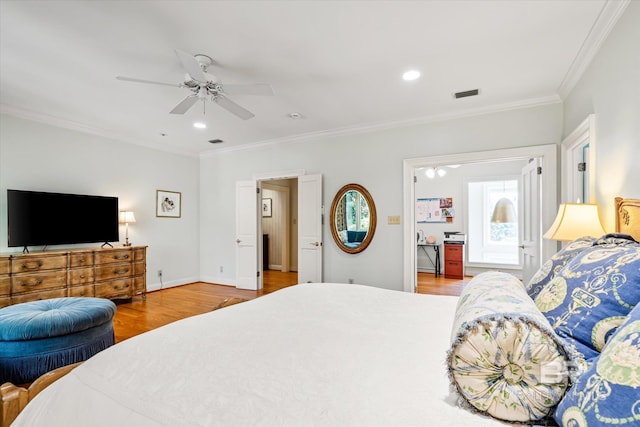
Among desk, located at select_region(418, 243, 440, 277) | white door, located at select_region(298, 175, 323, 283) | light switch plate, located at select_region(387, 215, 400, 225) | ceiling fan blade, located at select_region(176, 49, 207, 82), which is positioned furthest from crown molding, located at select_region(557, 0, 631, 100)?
desk, located at select_region(418, 243, 440, 277)

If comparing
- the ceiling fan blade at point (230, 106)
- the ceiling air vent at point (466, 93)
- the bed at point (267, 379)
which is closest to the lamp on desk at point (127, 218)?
the ceiling fan blade at point (230, 106)

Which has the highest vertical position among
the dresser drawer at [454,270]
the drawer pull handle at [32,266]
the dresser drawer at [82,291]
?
the drawer pull handle at [32,266]

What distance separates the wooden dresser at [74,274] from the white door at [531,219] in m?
5.35

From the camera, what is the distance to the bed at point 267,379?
78 cm

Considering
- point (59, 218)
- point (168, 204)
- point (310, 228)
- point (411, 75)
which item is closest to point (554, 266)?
point (411, 75)

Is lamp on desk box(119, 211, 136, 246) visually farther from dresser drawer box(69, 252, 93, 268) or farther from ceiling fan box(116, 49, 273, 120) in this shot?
ceiling fan box(116, 49, 273, 120)

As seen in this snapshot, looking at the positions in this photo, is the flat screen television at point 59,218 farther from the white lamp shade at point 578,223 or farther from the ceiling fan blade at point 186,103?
the white lamp shade at point 578,223

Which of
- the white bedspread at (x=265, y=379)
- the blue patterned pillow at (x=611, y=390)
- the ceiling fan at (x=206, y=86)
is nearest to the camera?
the blue patterned pillow at (x=611, y=390)

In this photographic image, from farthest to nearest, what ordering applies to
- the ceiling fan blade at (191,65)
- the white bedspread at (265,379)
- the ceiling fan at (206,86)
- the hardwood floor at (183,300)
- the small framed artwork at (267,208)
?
the small framed artwork at (267,208), the hardwood floor at (183,300), the ceiling fan at (206,86), the ceiling fan blade at (191,65), the white bedspread at (265,379)

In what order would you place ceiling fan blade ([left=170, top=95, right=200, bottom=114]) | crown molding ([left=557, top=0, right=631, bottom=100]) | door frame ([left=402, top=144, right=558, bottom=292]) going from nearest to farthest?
crown molding ([left=557, top=0, right=631, bottom=100]) → ceiling fan blade ([left=170, top=95, right=200, bottom=114]) → door frame ([left=402, top=144, right=558, bottom=292])

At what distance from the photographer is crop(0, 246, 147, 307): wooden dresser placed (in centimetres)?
347

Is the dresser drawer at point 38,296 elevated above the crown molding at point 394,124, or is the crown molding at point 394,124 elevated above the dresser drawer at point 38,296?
the crown molding at point 394,124

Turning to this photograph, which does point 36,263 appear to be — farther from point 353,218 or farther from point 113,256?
point 353,218

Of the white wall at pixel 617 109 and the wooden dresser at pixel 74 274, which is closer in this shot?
the white wall at pixel 617 109
